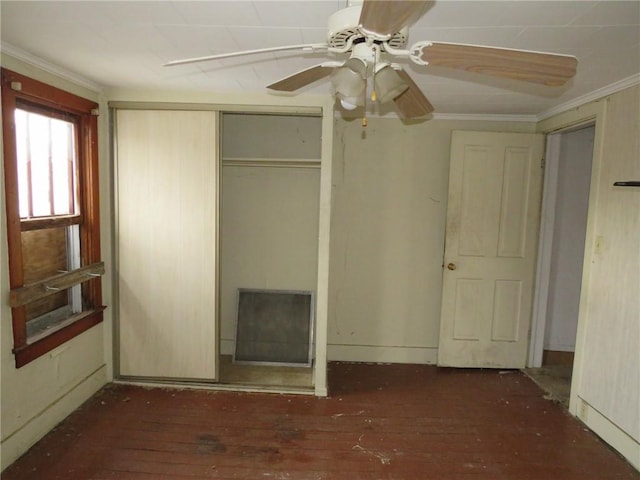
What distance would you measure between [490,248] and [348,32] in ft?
9.08

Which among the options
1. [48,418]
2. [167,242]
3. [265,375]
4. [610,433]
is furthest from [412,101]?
[48,418]

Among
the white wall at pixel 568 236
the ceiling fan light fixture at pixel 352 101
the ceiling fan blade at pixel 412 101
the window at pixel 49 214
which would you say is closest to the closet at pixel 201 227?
the window at pixel 49 214

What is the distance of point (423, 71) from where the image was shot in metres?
2.33

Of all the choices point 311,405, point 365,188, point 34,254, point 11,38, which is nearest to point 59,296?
point 34,254

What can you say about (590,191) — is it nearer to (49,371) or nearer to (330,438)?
(330,438)

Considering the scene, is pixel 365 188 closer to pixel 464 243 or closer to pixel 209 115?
pixel 464 243

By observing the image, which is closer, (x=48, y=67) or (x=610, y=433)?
(x=48, y=67)

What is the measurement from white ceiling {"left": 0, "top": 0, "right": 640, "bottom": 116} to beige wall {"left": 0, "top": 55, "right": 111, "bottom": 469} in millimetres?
462

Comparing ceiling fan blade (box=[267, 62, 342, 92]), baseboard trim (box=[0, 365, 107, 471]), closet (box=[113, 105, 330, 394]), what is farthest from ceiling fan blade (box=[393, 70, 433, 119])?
baseboard trim (box=[0, 365, 107, 471])

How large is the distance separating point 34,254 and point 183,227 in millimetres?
929

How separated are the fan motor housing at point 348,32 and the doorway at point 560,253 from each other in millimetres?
2759

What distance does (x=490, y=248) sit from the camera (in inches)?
142

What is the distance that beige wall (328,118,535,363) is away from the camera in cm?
364

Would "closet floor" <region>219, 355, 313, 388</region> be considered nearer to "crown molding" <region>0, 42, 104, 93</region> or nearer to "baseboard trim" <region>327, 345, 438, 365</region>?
"baseboard trim" <region>327, 345, 438, 365</region>
